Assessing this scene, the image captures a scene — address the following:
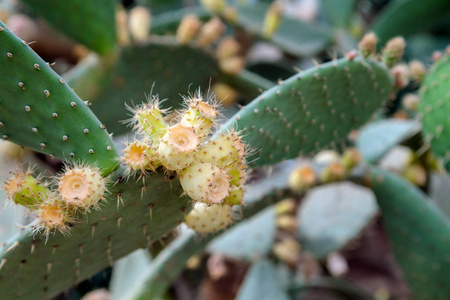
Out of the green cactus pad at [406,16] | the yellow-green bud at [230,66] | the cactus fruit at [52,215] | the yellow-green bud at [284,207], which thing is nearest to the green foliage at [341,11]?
the green cactus pad at [406,16]

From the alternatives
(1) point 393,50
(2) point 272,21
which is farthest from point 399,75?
(2) point 272,21

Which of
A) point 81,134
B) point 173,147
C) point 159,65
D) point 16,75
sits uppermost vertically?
point 159,65

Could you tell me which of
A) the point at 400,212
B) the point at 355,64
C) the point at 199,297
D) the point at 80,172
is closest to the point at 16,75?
the point at 80,172

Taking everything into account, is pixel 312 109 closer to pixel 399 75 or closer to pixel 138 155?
pixel 399 75

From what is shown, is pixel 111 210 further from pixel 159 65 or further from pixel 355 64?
pixel 159 65

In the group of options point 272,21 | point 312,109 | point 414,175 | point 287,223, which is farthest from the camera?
point 272,21

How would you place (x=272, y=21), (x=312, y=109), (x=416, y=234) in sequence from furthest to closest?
(x=272, y=21), (x=416, y=234), (x=312, y=109)

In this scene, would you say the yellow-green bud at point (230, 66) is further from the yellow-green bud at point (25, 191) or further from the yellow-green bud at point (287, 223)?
the yellow-green bud at point (25, 191)
